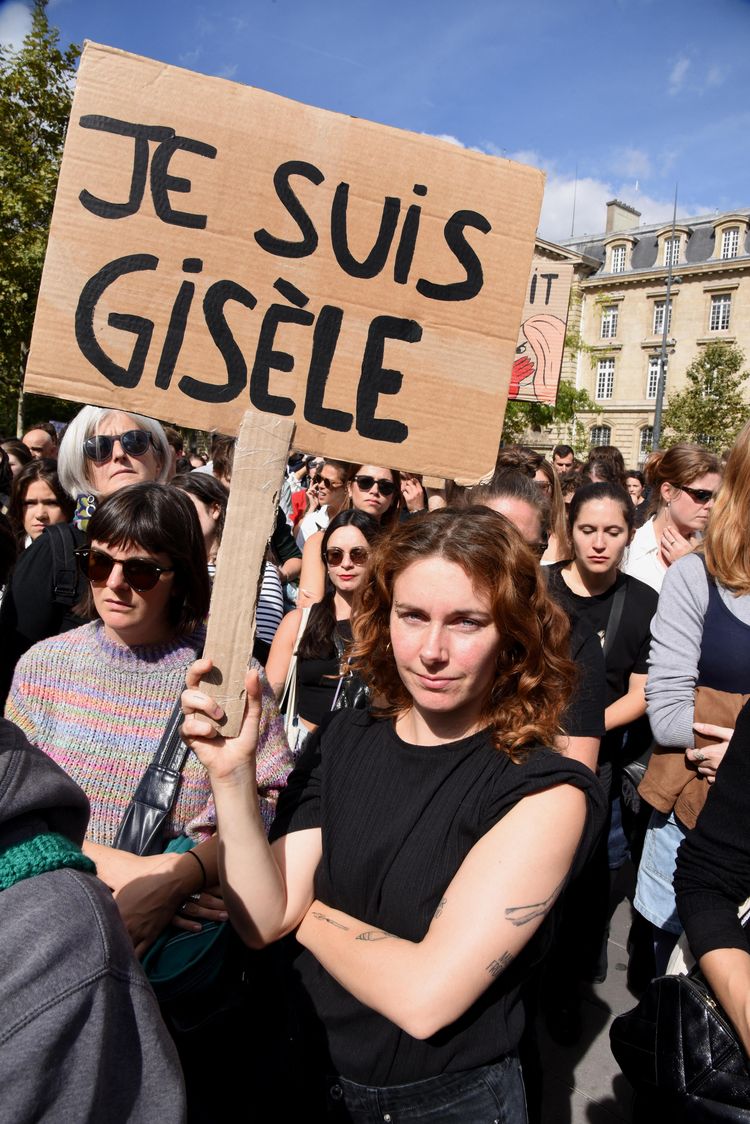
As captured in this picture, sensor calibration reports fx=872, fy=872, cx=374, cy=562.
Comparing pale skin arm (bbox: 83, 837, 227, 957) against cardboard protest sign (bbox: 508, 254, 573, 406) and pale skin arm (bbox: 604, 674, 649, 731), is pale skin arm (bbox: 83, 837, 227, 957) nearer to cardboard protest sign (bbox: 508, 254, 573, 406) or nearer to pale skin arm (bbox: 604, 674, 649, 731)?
pale skin arm (bbox: 604, 674, 649, 731)

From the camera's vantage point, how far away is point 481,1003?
1.64 meters

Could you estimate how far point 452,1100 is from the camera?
1609 mm

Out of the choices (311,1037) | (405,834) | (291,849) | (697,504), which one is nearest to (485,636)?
(405,834)

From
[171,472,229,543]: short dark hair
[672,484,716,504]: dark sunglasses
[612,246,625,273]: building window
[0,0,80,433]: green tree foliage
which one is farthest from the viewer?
[612,246,625,273]: building window

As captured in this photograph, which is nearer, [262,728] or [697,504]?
[262,728]

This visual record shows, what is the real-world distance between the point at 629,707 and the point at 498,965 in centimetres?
210

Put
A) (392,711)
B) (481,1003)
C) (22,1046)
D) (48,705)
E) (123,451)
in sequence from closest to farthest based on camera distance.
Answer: (22,1046) → (481,1003) → (392,711) → (48,705) → (123,451)

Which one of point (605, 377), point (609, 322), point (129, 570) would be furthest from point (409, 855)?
point (609, 322)

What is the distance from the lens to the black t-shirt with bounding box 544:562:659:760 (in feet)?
11.6

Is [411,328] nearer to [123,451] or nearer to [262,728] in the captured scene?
[262,728]

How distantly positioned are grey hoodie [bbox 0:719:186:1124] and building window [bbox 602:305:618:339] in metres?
54.8

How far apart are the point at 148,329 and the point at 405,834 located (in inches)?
43.9

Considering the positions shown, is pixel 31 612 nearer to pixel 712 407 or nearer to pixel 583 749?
pixel 583 749

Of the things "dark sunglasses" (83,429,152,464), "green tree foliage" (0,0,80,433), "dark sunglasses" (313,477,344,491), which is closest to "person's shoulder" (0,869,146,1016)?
"dark sunglasses" (83,429,152,464)
